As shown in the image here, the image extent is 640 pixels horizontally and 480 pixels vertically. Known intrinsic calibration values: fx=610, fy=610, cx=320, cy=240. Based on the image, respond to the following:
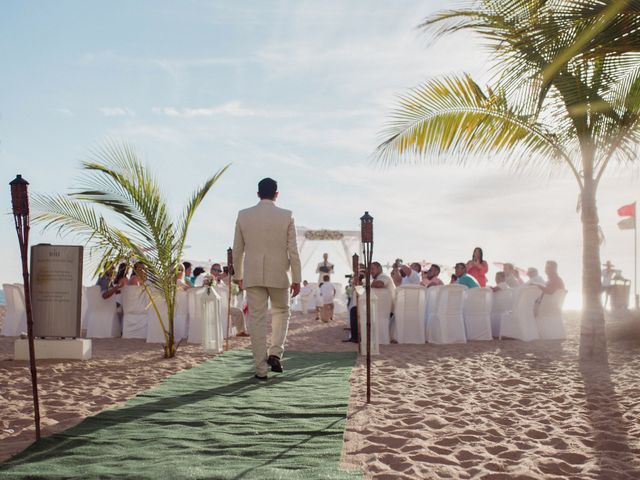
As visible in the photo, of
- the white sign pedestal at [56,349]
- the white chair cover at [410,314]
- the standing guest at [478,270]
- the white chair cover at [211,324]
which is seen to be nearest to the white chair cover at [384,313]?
the white chair cover at [410,314]

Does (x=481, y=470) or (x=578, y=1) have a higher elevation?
(x=578, y=1)

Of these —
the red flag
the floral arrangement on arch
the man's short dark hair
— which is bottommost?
the man's short dark hair

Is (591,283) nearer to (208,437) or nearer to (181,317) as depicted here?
(208,437)

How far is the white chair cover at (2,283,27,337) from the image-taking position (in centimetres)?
1089

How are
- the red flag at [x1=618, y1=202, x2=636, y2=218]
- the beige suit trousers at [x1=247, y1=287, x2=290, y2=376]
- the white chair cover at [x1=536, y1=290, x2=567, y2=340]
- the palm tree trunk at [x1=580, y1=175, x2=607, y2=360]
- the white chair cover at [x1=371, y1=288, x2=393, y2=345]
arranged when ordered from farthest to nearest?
the red flag at [x1=618, y1=202, x2=636, y2=218] < the white chair cover at [x1=536, y1=290, x2=567, y2=340] < the white chair cover at [x1=371, y1=288, x2=393, y2=345] < the palm tree trunk at [x1=580, y1=175, x2=607, y2=360] < the beige suit trousers at [x1=247, y1=287, x2=290, y2=376]

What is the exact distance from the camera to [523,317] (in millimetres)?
9961

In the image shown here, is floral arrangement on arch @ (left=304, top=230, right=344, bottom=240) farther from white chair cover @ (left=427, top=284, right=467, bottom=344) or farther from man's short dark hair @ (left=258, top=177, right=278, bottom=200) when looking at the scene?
man's short dark hair @ (left=258, top=177, right=278, bottom=200)

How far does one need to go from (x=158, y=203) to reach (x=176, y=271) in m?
0.91

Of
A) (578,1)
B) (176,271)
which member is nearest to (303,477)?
(578,1)

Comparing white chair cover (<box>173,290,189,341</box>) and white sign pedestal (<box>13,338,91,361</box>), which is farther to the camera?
white chair cover (<box>173,290,189,341</box>)

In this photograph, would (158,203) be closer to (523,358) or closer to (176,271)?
(176,271)

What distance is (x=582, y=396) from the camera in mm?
5285

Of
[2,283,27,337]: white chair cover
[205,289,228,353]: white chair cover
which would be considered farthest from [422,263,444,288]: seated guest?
[2,283,27,337]: white chair cover

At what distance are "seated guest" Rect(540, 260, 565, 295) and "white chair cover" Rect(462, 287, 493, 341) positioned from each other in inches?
36.5
